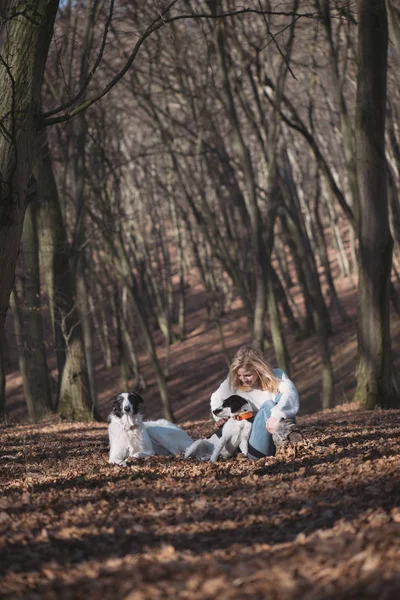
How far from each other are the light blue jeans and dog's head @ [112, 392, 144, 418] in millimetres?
1302

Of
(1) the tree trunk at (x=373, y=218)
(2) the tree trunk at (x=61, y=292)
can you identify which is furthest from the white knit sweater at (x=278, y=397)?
(2) the tree trunk at (x=61, y=292)

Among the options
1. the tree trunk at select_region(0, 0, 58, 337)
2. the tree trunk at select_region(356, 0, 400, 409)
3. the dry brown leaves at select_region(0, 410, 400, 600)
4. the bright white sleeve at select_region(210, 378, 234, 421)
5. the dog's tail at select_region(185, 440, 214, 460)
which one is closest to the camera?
the dry brown leaves at select_region(0, 410, 400, 600)

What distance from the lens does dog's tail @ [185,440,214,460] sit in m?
9.37

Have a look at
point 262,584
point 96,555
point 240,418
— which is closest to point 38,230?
point 240,418

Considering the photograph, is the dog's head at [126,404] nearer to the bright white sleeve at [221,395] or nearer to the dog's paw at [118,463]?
the dog's paw at [118,463]

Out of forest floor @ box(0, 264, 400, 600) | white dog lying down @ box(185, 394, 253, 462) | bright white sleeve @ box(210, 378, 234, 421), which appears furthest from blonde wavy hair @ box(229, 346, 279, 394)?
forest floor @ box(0, 264, 400, 600)

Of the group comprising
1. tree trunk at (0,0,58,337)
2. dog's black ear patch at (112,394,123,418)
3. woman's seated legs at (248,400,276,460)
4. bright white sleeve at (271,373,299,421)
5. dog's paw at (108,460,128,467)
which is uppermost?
tree trunk at (0,0,58,337)

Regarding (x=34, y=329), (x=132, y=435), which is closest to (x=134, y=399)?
(x=132, y=435)

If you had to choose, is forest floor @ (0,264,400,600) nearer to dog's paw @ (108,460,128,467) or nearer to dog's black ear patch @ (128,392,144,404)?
dog's paw @ (108,460,128,467)

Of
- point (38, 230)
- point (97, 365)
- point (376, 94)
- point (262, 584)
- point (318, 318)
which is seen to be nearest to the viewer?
point (262, 584)

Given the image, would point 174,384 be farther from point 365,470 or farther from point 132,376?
point 365,470

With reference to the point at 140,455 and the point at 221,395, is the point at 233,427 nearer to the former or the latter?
the point at 221,395

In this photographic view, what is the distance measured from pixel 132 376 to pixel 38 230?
20836 millimetres

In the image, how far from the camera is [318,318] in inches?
862
